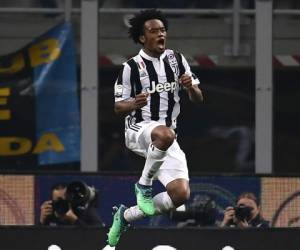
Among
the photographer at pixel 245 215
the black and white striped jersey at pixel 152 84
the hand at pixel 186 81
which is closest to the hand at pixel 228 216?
the photographer at pixel 245 215

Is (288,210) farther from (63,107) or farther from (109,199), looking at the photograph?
(63,107)

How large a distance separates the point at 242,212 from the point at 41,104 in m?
4.49

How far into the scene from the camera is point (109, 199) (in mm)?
11227

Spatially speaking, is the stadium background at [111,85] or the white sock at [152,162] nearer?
the white sock at [152,162]

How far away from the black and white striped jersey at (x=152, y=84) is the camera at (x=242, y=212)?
3.94 ft

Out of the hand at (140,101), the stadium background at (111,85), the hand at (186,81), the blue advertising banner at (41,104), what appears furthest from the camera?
the blue advertising banner at (41,104)

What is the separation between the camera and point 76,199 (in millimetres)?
10453

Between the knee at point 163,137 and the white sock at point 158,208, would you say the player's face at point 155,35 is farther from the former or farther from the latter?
the white sock at point 158,208

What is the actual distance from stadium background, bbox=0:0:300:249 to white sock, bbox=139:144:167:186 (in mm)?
4384

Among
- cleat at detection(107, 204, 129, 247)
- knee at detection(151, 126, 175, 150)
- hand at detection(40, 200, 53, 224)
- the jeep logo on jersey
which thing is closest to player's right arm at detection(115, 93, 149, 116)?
the jeep logo on jersey

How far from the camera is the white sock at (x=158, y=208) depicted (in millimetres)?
9652

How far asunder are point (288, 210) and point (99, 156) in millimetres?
3910

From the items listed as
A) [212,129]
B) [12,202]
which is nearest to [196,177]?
[12,202]

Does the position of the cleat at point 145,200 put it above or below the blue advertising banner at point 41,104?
below
